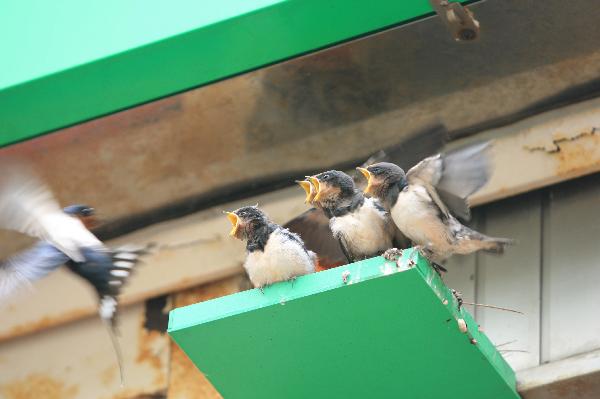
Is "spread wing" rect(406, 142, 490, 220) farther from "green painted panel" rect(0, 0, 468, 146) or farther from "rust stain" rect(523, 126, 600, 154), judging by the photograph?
"rust stain" rect(523, 126, 600, 154)

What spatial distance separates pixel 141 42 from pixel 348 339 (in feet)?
3.54

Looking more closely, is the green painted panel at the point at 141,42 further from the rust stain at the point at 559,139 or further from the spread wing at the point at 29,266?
the rust stain at the point at 559,139

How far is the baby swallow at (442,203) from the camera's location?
358cm

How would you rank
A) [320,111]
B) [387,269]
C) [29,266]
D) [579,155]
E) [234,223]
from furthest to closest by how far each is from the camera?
[320,111], [29,266], [579,155], [234,223], [387,269]

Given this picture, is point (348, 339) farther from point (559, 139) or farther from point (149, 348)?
point (149, 348)

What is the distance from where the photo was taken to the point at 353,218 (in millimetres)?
3754

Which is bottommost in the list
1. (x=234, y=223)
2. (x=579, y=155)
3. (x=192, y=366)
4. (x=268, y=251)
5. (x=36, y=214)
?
(x=192, y=366)

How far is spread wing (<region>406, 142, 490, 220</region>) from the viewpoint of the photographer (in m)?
3.59

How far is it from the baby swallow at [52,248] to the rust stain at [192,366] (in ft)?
0.63

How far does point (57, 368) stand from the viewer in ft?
15.4

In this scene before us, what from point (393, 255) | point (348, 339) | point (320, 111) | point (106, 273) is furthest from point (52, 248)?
point (393, 255)

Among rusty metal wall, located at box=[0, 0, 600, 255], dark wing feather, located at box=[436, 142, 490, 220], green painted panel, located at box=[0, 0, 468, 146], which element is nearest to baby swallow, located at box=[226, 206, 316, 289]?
dark wing feather, located at box=[436, 142, 490, 220]

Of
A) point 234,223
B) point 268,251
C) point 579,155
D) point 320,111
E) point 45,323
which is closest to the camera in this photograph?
point 268,251

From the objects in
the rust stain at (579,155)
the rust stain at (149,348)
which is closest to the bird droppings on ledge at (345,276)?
the rust stain at (579,155)
